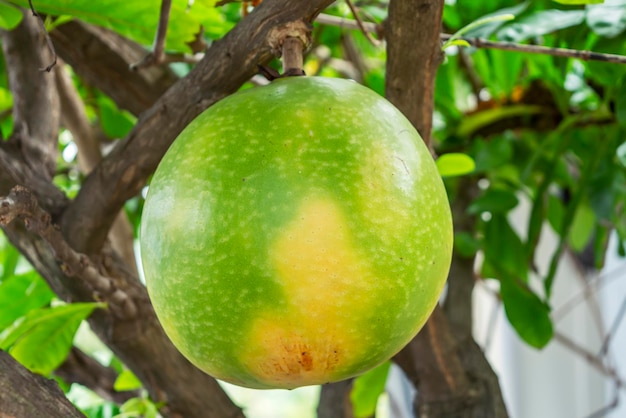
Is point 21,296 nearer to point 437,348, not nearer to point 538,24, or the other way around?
point 437,348

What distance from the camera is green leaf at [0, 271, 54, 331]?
0.85 metres

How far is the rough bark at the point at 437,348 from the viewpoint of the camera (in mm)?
567

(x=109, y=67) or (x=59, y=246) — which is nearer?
(x=59, y=246)

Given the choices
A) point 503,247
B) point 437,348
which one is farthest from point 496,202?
point 437,348

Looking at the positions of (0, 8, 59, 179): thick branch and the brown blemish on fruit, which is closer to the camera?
the brown blemish on fruit

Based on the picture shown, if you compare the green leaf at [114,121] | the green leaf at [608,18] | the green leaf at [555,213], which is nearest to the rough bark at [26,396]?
the green leaf at [608,18]

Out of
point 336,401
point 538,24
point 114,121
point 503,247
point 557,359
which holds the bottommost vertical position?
point 557,359

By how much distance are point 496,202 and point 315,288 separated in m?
0.66

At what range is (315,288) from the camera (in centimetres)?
39

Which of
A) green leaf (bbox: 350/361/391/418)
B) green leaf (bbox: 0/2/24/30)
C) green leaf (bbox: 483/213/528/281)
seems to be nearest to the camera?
green leaf (bbox: 0/2/24/30)

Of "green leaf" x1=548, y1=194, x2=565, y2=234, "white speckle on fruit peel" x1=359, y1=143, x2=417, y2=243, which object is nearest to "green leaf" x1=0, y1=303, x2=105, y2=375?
"white speckle on fruit peel" x1=359, y1=143, x2=417, y2=243

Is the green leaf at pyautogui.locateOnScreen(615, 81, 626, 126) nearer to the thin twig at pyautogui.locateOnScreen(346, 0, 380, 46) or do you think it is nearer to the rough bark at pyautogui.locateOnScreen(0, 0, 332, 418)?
the thin twig at pyautogui.locateOnScreen(346, 0, 380, 46)

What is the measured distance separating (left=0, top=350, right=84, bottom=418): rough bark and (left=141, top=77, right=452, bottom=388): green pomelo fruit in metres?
0.09

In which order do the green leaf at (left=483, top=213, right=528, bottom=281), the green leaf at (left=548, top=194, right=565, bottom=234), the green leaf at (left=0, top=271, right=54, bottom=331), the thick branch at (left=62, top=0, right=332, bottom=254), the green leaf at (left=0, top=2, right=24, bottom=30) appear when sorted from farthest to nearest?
the green leaf at (left=548, top=194, right=565, bottom=234) < the green leaf at (left=483, top=213, right=528, bottom=281) < the green leaf at (left=0, top=271, right=54, bottom=331) < the green leaf at (left=0, top=2, right=24, bottom=30) < the thick branch at (left=62, top=0, right=332, bottom=254)
